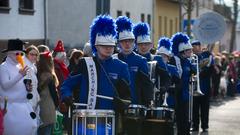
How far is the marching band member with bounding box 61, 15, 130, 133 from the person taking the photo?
7.45 m

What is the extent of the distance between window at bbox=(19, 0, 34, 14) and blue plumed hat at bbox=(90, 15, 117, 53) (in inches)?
461

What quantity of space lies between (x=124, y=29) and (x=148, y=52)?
1.50m

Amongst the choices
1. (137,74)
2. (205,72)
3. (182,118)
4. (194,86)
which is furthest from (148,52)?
(205,72)

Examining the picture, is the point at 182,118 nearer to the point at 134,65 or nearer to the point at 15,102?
the point at 134,65

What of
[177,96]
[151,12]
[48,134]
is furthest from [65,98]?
[151,12]

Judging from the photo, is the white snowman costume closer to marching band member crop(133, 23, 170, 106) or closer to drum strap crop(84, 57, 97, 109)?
drum strap crop(84, 57, 97, 109)

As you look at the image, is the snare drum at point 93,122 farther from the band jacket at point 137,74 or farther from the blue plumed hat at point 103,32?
the band jacket at point 137,74

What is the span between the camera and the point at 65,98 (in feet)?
23.9

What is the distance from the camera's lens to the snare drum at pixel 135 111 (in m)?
7.90

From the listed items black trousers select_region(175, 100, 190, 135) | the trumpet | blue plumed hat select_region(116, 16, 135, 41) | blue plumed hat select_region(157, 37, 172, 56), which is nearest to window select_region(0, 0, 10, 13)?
the trumpet

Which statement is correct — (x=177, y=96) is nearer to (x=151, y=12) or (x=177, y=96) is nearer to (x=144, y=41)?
(x=144, y=41)

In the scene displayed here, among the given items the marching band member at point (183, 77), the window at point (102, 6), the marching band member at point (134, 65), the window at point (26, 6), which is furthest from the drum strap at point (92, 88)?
the window at point (102, 6)

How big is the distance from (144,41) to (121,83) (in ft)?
9.37

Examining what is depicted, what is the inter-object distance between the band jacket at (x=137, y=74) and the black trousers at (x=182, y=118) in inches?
126
